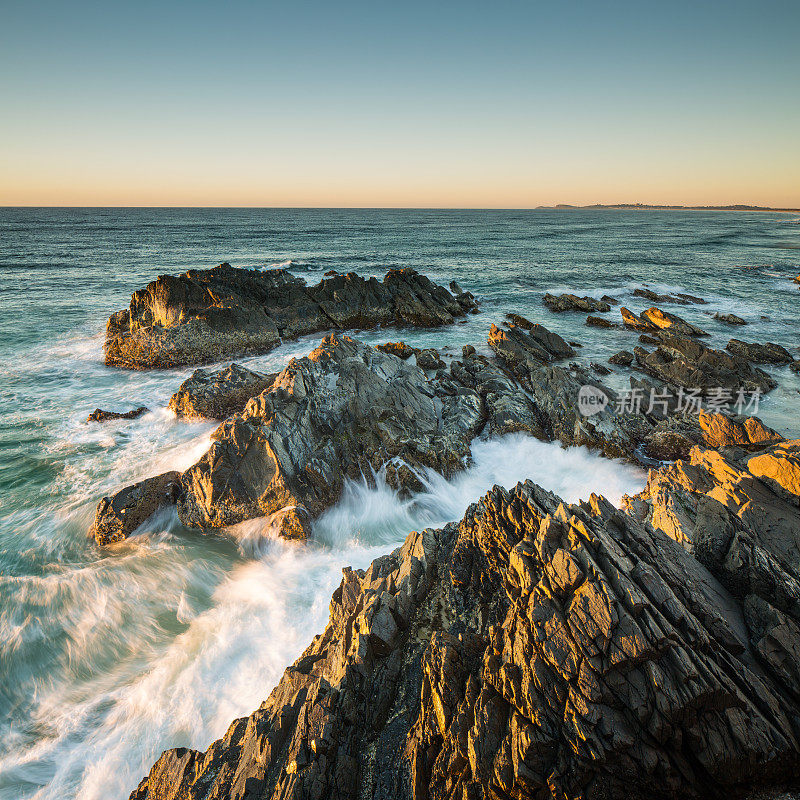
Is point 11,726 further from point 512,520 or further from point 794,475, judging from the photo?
point 794,475

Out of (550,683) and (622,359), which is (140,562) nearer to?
(550,683)

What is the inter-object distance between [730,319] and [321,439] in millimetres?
36996

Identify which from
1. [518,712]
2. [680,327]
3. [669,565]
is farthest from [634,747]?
[680,327]

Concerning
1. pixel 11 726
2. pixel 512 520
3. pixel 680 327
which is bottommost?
pixel 11 726

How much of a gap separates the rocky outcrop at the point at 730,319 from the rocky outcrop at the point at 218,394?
37.0 meters

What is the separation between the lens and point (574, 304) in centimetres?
3900

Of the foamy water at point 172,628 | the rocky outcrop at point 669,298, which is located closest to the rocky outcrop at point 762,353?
the rocky outcrop at point 669,298

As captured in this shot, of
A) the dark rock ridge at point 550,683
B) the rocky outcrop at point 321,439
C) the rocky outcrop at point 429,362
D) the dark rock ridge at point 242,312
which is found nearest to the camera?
the dark rock ridge at point 550,683

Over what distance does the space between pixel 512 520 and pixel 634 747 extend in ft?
12.3

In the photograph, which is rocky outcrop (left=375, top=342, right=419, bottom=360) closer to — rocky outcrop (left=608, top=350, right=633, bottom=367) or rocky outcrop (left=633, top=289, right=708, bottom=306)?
rocky outcrop (left=608, top=350, right=633, bottom=367)

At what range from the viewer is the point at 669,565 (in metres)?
6.70

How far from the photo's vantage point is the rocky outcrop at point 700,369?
20.9 metres

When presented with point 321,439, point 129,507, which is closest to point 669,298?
point 321,439

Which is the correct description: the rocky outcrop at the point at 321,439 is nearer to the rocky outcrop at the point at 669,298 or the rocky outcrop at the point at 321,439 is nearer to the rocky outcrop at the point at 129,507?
the rocky outcrop at the point at 129,507
